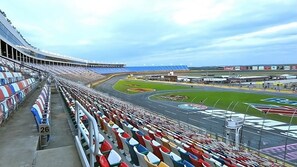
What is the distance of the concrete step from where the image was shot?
3848mm

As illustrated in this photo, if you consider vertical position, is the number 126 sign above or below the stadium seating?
below

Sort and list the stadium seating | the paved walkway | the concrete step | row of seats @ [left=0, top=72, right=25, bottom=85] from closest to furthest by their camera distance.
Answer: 1. the concrete step
2. the paved walkway
3. the stadium seating
4. row of seats @ [left=0, top=72, right=25, bottom=85]

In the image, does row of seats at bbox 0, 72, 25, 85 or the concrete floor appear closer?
the concrete floor

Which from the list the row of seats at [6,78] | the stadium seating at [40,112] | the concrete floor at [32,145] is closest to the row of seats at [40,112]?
the stadium seating at [40,112]

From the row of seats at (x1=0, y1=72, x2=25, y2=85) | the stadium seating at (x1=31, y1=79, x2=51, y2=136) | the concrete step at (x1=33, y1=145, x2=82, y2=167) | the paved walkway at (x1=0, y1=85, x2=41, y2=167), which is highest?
the row of seats at (x1=0, y1=72, x2=25, y2=85)

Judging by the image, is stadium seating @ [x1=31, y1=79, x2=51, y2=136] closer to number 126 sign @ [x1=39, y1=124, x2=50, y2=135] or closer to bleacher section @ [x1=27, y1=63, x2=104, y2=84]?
number 126 sign @ [x1=39, y1=124, x2=50, y2=135]

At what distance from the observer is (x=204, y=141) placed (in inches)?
449

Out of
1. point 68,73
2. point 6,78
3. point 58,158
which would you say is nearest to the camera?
point 58,158

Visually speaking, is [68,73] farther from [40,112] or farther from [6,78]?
[40,112]

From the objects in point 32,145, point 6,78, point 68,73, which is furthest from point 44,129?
point 68,73

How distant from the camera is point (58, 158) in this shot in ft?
13.3

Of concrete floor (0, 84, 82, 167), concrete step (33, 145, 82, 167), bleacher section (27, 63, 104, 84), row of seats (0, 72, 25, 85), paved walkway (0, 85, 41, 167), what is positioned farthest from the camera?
bleacher section (27, 63, 104, 84)

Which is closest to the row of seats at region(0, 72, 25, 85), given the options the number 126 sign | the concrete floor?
the concrete floor

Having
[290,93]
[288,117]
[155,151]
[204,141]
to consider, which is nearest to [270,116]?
[288,117]
